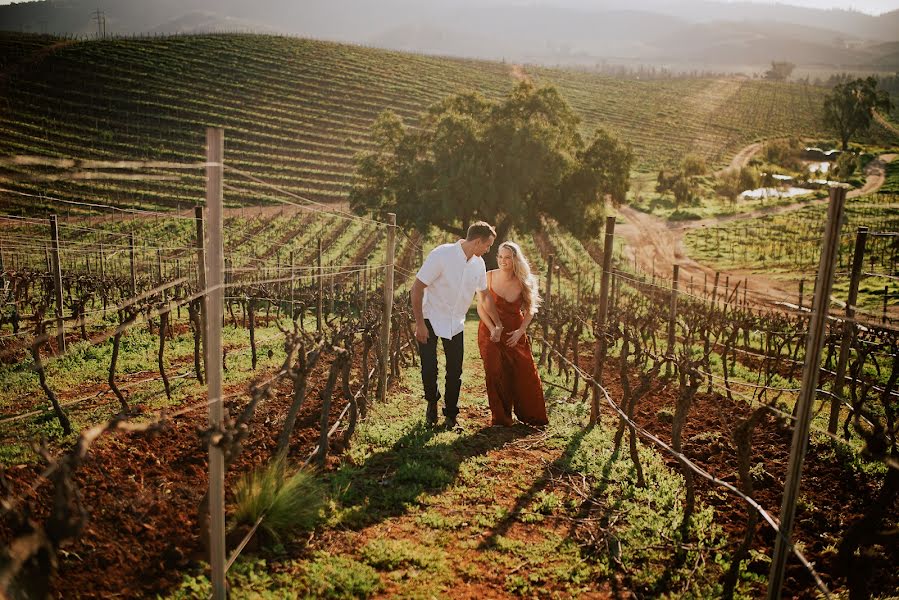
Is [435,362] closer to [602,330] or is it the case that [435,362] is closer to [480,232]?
[480,232]

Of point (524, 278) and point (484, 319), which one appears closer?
point (524, 278)

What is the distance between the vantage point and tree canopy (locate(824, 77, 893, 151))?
53.5 meters

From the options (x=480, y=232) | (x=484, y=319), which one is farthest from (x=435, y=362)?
(x=480, y=232)

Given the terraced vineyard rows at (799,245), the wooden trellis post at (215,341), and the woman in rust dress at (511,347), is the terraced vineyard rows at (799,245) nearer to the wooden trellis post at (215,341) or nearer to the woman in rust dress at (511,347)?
the woman in rust dress at (511,347)

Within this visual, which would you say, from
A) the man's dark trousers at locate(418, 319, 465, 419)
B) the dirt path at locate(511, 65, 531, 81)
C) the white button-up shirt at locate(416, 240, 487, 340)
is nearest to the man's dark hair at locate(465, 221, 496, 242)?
the white button-up shirt at locate(416, 240, 487, 340)

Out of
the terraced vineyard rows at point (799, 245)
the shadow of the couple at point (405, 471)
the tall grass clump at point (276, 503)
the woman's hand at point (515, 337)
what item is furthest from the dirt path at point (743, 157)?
the tall grass clump at point (276, 503)

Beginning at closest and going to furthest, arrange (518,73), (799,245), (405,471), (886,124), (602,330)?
(405,471), (602,330), (799,245), (886,124), (518,73)

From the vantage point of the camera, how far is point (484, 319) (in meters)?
5.90

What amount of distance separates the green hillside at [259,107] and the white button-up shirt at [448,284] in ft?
66.4

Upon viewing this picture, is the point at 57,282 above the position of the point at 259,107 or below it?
below

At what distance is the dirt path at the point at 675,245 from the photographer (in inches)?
936

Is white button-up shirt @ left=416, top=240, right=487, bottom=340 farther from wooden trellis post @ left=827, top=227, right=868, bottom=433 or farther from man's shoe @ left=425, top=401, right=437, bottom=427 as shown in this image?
wooden trellis post @ left=827, top=227, right=868, bottom=433

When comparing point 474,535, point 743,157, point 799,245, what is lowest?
point 799,245

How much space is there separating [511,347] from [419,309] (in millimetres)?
1082
